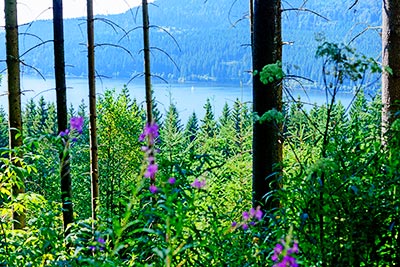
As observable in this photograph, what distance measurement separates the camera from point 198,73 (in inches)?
4685

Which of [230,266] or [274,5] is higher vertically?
[274,5]

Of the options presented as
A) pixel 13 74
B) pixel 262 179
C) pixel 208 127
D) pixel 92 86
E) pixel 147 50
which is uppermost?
pixel 147 50

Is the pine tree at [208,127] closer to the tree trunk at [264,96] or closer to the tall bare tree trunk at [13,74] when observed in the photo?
the tall bare tree trunk at [13,74]

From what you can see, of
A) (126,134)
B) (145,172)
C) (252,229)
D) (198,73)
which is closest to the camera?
(145,172)

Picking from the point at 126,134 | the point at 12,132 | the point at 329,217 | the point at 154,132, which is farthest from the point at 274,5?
the point at 126,134

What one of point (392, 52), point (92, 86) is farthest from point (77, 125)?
point (92, 86)

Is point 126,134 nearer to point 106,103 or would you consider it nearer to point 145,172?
point 106,103

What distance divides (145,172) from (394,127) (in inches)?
51.0

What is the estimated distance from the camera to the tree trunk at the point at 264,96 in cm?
406

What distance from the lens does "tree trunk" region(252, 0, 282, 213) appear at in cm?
406

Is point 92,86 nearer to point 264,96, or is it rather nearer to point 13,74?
point 13,74

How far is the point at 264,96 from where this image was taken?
410 cm

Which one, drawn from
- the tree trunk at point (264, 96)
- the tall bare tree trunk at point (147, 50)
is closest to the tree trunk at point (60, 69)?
the tall bare tree trunk at point (147, 50)

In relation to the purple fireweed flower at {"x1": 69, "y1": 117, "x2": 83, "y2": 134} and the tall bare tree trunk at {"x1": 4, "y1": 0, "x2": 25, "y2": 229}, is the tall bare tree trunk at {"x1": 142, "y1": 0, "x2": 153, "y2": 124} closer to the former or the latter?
the tall bare tree trunk at {"x1": 4, "y1": 0, "x2": 25, "y2": 229}
